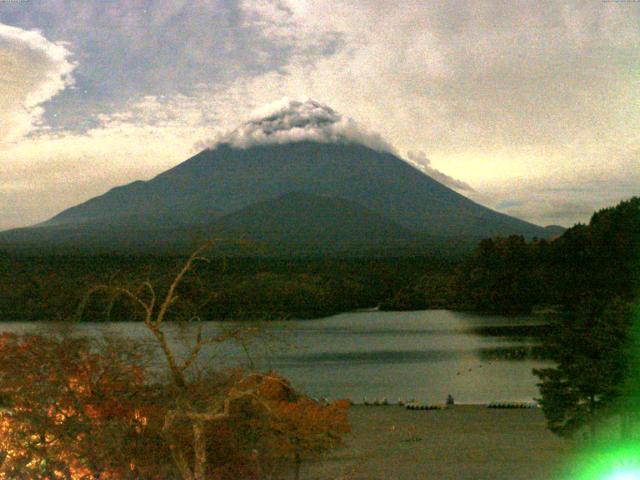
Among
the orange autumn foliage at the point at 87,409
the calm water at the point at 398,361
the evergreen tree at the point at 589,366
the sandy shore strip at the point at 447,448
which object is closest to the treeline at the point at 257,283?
the calm water at the point at 398,361

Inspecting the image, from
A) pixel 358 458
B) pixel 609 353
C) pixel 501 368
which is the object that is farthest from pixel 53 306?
pixel 609 353

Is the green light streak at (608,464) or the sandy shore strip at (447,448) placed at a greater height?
the green light streak at (608,464)

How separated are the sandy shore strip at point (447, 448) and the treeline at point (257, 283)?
22546 millimetres

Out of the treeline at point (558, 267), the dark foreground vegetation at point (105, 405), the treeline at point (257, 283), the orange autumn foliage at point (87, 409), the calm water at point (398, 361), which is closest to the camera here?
the dark foreground vegetation at point (105, 405)

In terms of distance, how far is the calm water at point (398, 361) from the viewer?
72.2ft

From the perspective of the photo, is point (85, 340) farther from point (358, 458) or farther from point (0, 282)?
point (0, 282)

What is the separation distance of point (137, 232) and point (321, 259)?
2366 centimetres

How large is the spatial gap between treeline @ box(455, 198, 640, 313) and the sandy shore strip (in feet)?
103

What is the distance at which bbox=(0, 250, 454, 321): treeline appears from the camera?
4516cm

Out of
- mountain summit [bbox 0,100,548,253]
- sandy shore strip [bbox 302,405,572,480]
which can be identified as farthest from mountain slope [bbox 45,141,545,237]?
sandy shore strip [bbox 302,405,572,480]

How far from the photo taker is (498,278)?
57.3 m

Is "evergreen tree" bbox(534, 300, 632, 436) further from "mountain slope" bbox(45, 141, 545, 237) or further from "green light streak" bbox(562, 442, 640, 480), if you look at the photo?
"mountain slope" bbox(45, 141, 545, 237)

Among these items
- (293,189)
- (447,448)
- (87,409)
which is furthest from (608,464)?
(293,189)

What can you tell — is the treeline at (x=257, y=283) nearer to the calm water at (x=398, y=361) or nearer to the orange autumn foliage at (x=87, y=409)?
the calm water at (x=398, y=361)
